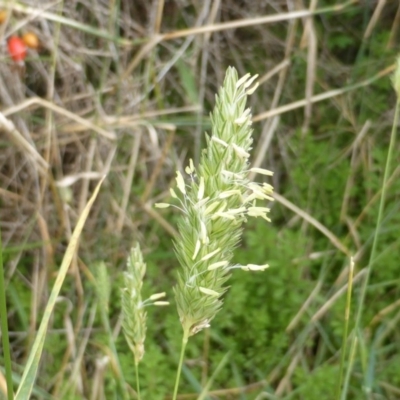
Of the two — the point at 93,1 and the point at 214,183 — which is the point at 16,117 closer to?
the point at 93,1

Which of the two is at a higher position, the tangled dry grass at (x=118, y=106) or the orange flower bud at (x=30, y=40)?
the orange flower bud at (x=30, y=40)

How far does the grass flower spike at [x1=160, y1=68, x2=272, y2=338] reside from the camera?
1.29 ft

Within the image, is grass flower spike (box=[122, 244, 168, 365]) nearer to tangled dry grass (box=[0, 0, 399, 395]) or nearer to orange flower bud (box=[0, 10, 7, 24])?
tangled dry grass (box=[0, 0, 399, 395])

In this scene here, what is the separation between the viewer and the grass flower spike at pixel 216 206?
0.39 metres

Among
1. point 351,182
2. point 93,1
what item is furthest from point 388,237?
point 93,1

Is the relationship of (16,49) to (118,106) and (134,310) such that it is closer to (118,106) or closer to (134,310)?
(118,106)

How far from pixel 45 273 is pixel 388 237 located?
780 millimetres

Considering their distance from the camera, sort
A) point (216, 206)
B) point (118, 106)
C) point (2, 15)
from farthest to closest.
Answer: point (118, 106)
point (2, 15)
point (216, 206)

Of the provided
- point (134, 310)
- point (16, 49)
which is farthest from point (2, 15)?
point (134, 310)

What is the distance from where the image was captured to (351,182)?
1.53 meters

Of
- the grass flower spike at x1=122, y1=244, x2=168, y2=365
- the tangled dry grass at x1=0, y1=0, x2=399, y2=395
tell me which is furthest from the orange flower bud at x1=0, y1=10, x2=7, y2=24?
the grass flower spike at x1=122, y1=244, x2=168, y2=365

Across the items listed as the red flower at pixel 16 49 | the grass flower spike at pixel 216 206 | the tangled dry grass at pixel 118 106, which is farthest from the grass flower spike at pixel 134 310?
the red flower at pixel 16 49

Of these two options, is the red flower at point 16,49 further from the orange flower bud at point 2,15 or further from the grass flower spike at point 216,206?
the grass flower spike at point 216,206

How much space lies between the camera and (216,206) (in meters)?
0.40
